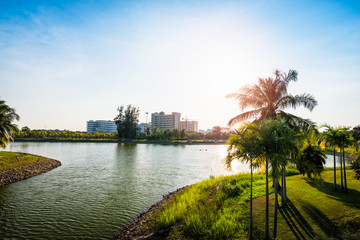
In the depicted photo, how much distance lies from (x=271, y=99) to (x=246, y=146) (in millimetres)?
9419

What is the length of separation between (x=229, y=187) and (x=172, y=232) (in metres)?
7.63

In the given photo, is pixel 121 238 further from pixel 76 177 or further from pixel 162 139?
pixel 162 139

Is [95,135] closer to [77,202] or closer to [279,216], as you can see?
[77,202]

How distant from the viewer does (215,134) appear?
144375 mm

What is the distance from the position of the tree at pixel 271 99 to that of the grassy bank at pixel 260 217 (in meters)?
6.02

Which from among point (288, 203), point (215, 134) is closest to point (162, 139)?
point (215, 134)

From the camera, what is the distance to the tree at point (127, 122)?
357 feet

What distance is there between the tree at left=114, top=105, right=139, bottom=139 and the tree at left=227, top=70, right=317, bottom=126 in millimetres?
97202

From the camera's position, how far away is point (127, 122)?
109250 mm

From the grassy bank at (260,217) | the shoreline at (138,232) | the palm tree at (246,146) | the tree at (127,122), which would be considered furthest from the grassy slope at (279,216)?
the tree at (127,122)

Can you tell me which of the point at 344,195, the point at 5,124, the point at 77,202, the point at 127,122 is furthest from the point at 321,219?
the point at 127,122

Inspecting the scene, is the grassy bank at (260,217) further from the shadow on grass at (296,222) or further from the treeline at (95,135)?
the treeline at (95,135)

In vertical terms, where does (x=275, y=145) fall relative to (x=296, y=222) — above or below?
above

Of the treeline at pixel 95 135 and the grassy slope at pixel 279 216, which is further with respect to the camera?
the treeline at pixel 95 135
